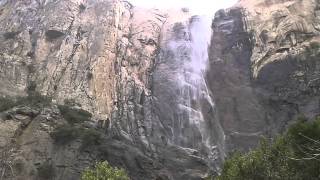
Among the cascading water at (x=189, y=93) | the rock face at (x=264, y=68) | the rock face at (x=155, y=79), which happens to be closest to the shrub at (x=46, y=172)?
the rock face at (x=155, y=79)

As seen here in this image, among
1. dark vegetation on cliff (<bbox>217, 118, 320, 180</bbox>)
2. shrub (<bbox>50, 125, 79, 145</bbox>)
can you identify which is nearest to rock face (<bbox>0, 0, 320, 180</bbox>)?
shrub (<bbox>50, 125, 79, 145</bbox>)

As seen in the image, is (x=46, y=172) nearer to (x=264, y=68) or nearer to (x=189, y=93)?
(x=189, y=93)

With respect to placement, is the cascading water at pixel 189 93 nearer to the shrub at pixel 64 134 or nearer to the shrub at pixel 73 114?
the shrub at pixel 73 114

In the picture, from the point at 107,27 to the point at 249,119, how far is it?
21218mm

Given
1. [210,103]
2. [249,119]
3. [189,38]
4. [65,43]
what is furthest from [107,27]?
[249,119]

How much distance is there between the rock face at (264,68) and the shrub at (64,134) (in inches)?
712

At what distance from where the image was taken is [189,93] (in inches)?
2493

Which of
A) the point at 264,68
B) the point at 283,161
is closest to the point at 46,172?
the point at 283,161

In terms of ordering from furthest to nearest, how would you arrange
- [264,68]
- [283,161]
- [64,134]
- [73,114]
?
[264,68]
[73,114]
[64,134]
[283,161]

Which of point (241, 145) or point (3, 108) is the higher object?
point (3, 108)

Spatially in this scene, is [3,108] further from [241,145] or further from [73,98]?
[241,145]

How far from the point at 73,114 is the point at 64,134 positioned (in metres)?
5.12

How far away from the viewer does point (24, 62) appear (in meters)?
62.2

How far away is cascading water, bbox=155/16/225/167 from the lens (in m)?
57.7
